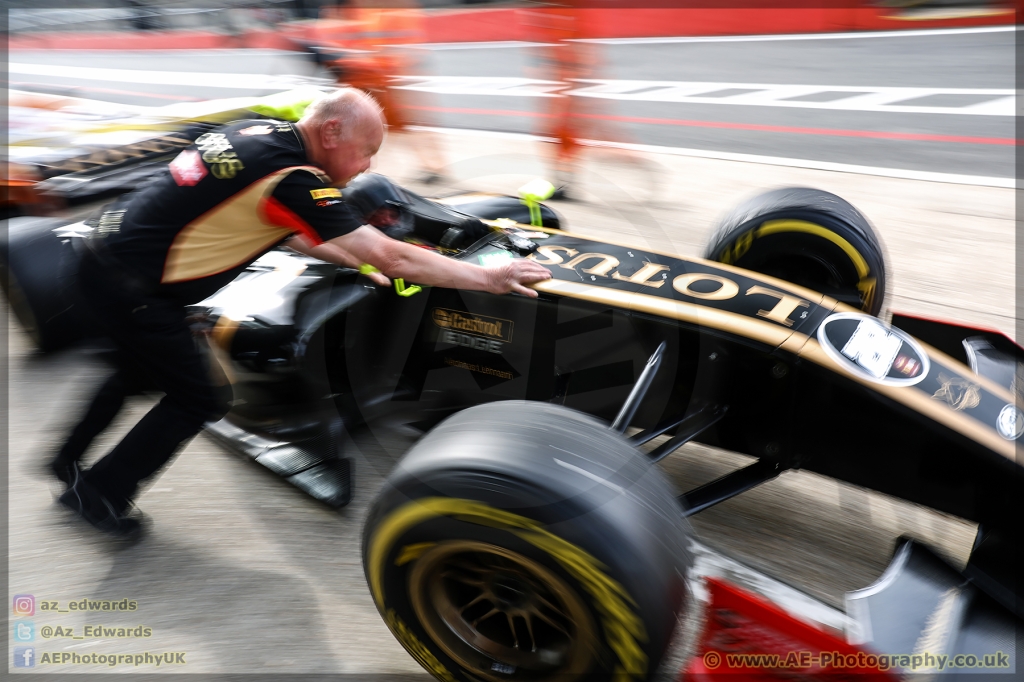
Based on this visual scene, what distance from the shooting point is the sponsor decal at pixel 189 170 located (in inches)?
92.7

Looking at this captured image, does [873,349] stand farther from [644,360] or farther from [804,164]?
[804,164]

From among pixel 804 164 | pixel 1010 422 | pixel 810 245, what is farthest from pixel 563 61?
pixel 1010 422

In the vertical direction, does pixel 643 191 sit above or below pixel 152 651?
above

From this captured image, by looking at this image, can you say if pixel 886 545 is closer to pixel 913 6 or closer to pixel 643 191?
pixel 643 191

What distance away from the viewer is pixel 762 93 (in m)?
8.86

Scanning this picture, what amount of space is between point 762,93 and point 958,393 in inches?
297

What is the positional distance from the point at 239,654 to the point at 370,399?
3.23 ft

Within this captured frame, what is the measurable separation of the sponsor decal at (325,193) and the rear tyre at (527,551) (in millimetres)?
822

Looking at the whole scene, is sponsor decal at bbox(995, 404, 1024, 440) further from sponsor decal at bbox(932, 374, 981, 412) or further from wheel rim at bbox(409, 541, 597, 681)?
wheel rim at bbox(409, 541, 597, 681)

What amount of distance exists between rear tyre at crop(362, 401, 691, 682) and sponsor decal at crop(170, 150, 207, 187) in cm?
117

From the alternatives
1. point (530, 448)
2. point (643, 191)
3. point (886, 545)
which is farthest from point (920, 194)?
point (530, 448)

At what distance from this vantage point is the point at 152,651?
90.3 inches

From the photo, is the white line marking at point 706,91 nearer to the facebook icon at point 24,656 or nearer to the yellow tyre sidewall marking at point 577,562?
the yellow tyre sidewall marking at point 577,562

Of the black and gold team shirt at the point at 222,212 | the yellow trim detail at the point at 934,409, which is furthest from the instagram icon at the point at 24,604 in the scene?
the yellow trim detail at the point at 934,409
